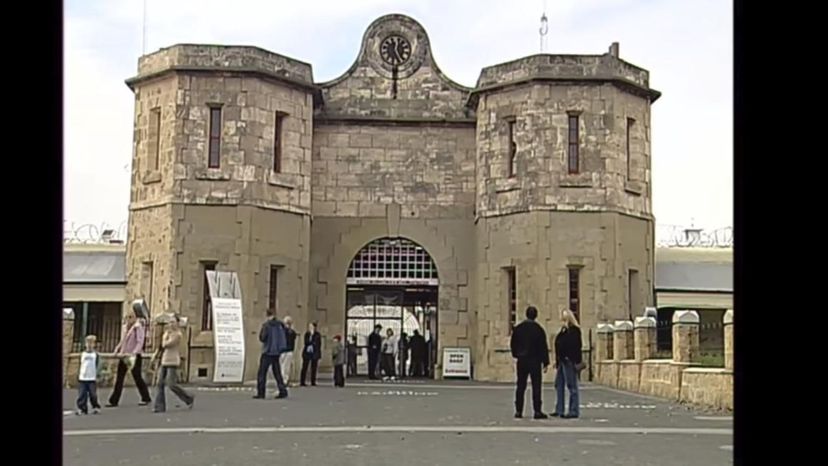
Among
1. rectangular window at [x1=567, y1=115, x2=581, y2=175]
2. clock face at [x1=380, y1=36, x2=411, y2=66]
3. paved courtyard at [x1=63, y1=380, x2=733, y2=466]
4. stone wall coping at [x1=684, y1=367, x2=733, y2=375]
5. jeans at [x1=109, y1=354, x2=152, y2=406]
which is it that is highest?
clock face at [x1=380, y1=36, x2=411, y2=66]

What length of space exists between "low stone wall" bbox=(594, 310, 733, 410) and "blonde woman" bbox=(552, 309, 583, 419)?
7.45 ft

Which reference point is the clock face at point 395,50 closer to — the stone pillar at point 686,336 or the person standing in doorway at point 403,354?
the person standing in doorway at point 403,354

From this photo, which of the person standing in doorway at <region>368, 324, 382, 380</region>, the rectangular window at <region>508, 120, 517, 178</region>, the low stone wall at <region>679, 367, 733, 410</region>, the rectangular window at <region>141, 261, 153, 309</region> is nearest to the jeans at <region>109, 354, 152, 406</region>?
the low stone wall at <region>679, 367, 733, 410</region>

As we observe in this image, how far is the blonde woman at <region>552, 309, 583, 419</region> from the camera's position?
56.5 ft

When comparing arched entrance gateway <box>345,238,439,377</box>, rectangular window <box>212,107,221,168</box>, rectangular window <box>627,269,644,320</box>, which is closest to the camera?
rectangular window <box>212,107,221,168</box>

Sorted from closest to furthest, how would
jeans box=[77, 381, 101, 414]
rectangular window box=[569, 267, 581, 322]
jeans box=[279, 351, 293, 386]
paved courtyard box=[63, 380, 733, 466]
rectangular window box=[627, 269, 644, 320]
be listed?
paved courtyard box=[63, 380, 733, 466] < jeans box=[77, 381, 101, 414] < jeans box=[279, 351, 293, 386] < rectangular window box=[569, 267, 581, 322] < rectangular window box=[627, 269, 644, 320]

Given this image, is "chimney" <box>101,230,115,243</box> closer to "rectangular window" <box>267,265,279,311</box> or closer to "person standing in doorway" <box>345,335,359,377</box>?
"person standing in doorway" <box>345,335,359,377</box>

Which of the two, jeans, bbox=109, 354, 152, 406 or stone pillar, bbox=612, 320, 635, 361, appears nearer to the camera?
jeans, bbox=109, 354, 152, 406

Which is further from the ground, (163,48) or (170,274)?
(163,48)

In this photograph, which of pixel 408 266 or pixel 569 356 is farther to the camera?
pixel 408 266

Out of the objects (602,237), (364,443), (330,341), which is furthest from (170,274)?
(364,443)
